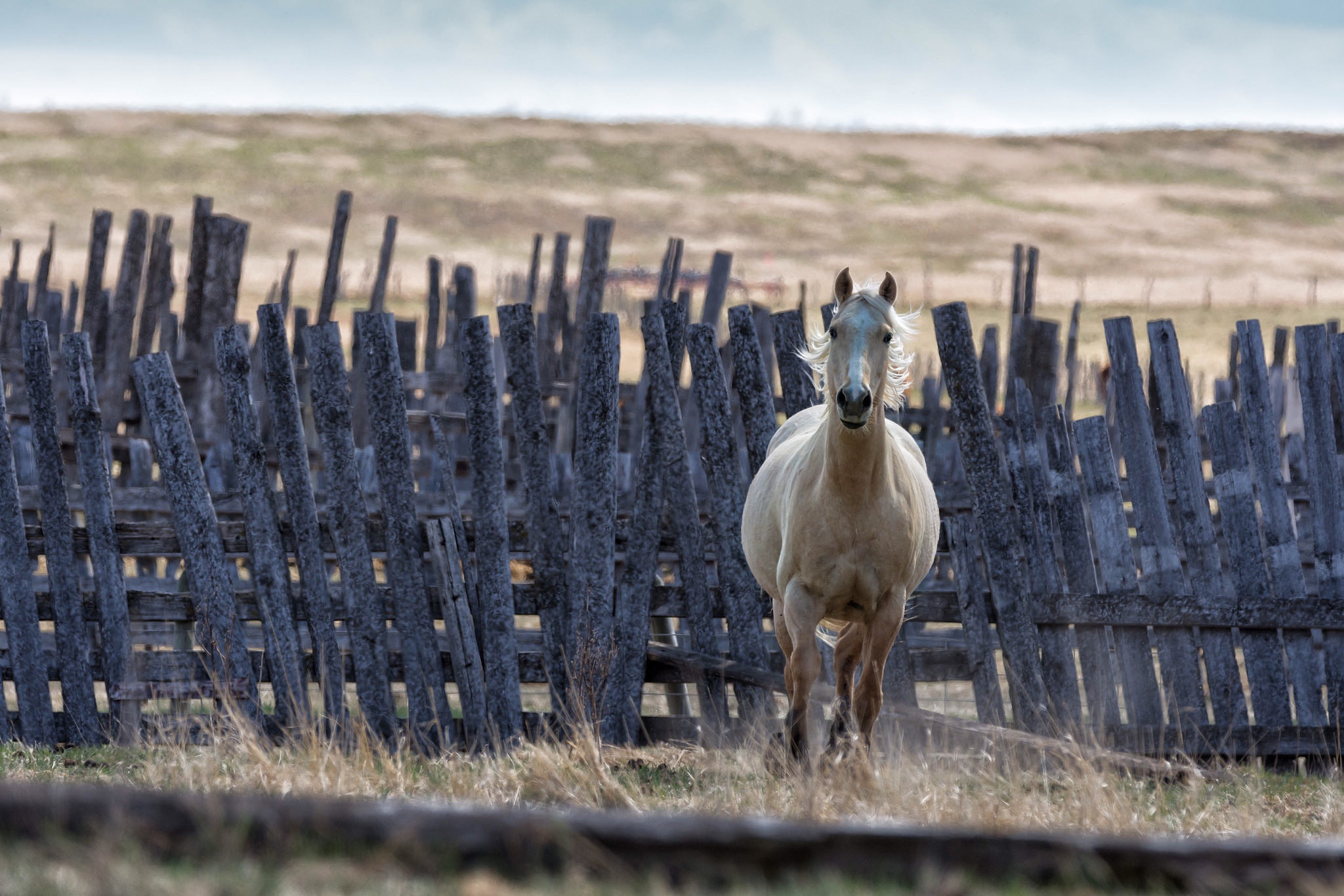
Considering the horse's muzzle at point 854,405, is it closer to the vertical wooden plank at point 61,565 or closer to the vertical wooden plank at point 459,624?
the vertical wooden plank at point 459,624

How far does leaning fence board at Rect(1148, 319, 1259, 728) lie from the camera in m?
6.34

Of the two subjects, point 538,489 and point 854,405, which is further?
point 538,489

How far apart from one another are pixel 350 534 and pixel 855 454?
106 inches

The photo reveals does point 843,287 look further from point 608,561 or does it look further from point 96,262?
point 96,262

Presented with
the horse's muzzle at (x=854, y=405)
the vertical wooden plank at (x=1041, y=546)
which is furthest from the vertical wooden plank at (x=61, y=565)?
the vertical wooden plank at (x=1041, y=546)

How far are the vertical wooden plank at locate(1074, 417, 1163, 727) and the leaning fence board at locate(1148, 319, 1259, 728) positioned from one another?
302mm

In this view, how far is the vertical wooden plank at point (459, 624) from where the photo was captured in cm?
634

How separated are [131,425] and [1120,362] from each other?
8178 millimetres

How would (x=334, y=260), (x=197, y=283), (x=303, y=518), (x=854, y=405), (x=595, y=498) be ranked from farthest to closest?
(x=334, y=260), (x=197, y=283), (x=595, y=498), (x=303, y=518), (x=854, y=405)

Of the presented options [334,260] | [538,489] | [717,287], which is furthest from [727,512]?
[334,260]

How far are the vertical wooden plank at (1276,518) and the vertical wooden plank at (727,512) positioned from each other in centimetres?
254

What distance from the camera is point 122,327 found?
35.1 feet

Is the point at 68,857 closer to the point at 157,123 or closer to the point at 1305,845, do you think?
the point at 1305,845

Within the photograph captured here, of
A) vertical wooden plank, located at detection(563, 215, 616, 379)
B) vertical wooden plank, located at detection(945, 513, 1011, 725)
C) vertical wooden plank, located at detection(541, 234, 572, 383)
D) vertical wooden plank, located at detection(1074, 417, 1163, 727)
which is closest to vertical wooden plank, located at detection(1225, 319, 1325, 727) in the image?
vertical wooden plank, located at detection(1074, 417, 1163, 727)
